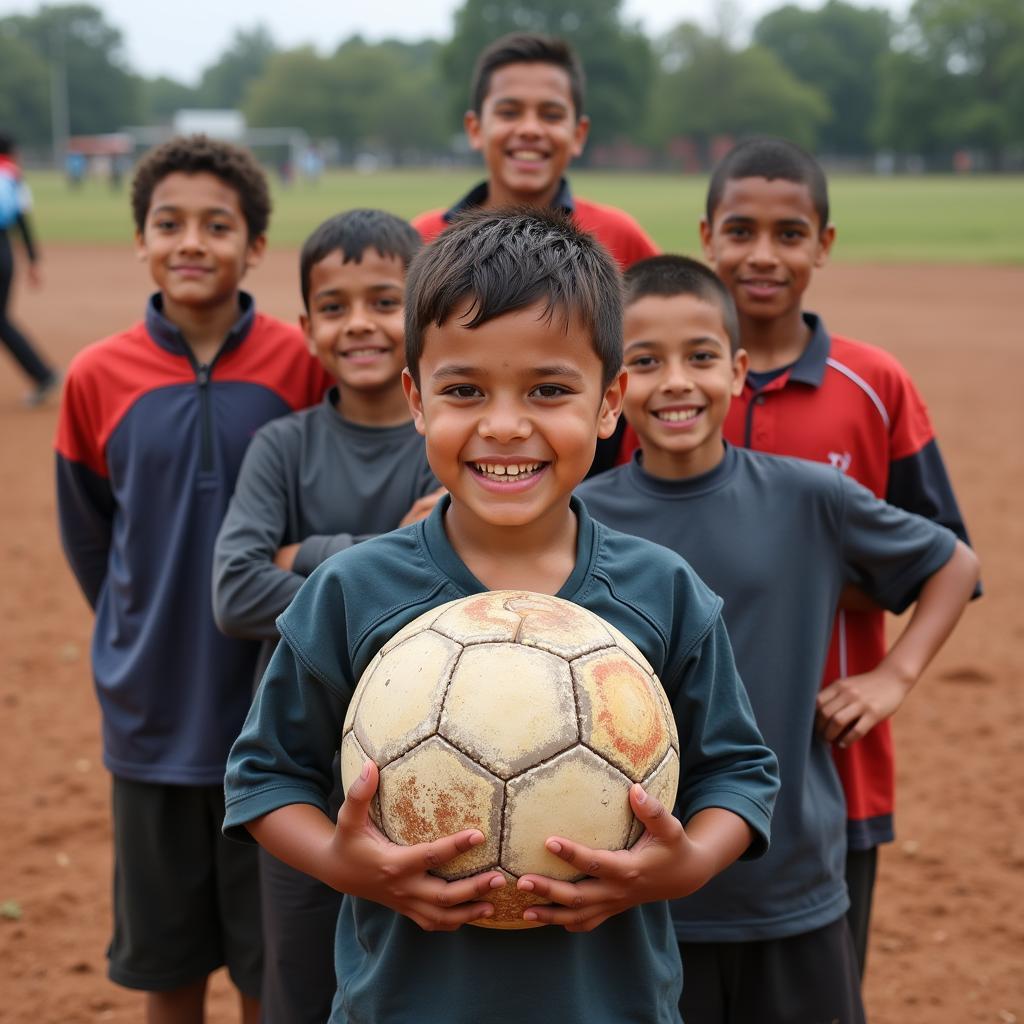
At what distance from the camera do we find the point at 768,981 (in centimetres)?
283

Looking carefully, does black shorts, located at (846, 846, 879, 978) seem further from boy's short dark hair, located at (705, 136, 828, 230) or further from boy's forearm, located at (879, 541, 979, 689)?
boy's short dark hair, located at (705, 136, 828, 230)

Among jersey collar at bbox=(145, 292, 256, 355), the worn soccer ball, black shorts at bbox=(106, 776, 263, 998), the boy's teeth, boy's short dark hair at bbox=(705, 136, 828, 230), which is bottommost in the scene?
black shorts at bbox=(106, 776, 263, 998)

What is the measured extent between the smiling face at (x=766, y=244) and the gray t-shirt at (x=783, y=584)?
64 cm

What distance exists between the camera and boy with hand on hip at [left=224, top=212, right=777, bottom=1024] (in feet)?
6.89

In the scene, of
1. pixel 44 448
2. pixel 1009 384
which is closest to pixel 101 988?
pixel 44 448

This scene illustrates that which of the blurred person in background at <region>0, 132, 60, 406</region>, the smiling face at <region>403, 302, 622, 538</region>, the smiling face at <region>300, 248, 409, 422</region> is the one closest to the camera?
the smiling face at <region>403, 302, 622, 538</region>

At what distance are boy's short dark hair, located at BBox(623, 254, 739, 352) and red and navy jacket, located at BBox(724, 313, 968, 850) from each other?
267 mm

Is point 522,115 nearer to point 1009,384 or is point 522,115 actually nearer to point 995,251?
point 1009,384

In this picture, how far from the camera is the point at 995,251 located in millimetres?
27391

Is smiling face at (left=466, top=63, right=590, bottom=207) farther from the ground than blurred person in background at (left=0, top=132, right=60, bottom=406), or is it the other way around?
smiling face at (left=466, top=63, right=590, bottom=207)

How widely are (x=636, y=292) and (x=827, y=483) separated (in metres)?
0.65

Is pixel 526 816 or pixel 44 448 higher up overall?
pixel 526 816

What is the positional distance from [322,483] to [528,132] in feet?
7.24

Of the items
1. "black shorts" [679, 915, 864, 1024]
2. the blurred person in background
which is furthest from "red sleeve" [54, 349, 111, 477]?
the blurred person in background
